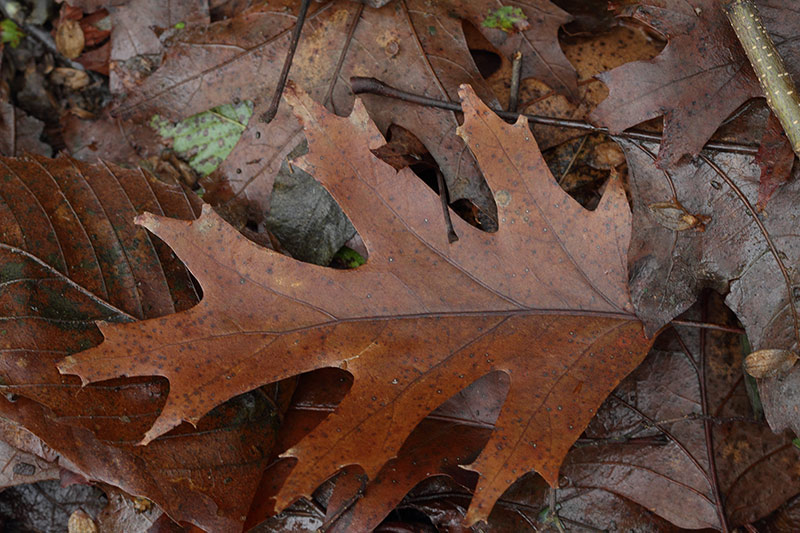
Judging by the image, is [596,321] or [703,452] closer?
[596,321]

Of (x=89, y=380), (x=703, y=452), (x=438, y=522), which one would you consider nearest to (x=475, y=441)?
(x=438, y=522)

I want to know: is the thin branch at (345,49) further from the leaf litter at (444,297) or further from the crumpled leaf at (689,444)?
the crumpled leaf at (689,444)

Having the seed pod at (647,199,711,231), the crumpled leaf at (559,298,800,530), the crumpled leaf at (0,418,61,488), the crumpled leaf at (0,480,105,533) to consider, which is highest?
the seed pod at (647,199,711,231)

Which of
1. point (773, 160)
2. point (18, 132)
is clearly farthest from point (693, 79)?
point (18, 132)

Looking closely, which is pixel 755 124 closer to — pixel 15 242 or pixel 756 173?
pixel 756 173

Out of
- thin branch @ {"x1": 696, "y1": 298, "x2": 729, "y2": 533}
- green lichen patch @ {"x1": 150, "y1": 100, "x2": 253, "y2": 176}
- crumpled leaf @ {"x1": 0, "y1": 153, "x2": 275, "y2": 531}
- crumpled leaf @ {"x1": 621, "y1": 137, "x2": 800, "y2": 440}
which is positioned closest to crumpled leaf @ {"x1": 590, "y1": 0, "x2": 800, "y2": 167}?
crumpled leaf @ {"x1": 621, "y1": 137, "x2": 800, "y2": 440}

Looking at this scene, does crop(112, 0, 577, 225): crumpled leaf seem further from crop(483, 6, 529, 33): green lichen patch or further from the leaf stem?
the leaf stem
